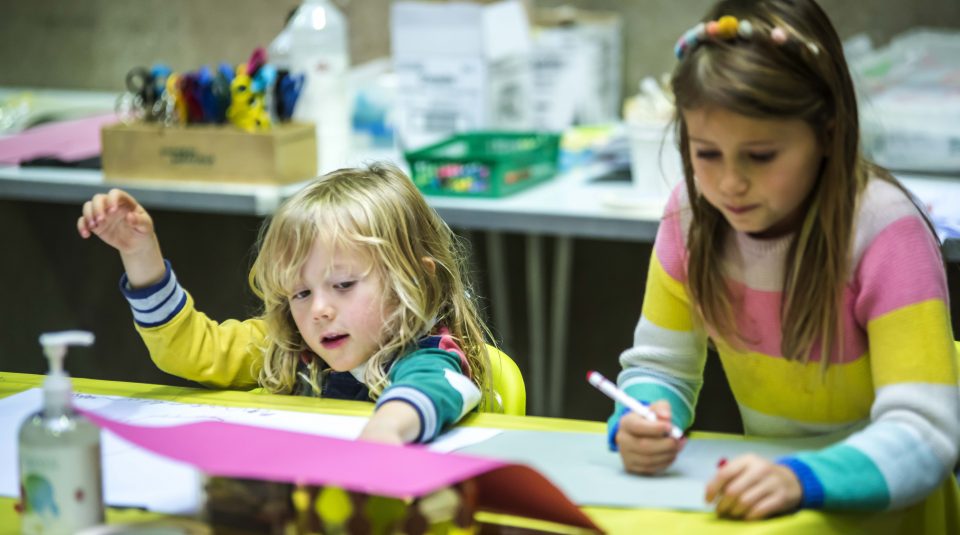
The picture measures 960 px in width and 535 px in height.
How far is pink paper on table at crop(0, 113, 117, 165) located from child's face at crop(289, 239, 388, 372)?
4.53 ft

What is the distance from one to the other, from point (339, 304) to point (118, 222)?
0.27 m

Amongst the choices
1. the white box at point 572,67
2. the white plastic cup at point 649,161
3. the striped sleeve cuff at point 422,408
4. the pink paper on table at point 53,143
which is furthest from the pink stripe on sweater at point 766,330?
the pink paper on table at point 53,143

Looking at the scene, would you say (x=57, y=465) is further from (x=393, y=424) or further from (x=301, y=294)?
(x=301, y=294)

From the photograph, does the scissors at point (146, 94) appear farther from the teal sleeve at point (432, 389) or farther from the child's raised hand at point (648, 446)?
the child's raised hand at point (648, 446)

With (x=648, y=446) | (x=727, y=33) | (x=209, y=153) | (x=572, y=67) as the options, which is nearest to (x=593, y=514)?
(x=648, y=446)

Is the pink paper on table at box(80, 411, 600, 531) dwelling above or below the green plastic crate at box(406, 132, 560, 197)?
below

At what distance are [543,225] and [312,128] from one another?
53 centimetres

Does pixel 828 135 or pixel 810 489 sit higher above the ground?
pixel 828 135

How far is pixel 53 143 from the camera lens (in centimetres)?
263

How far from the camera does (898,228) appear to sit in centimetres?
109

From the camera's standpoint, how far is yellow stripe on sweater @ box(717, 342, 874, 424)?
1.14 meters

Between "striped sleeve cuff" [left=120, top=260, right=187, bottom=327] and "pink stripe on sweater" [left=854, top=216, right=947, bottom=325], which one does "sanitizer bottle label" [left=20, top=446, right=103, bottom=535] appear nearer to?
"striped sleeve cuff" [left=120, top=260, right=187, bottom=327]

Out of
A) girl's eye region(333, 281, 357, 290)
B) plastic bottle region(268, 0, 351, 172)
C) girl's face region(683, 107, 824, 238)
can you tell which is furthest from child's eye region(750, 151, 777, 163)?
plastic bottle region(268, 0, 351, 172)

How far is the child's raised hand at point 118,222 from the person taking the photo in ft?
4.29
